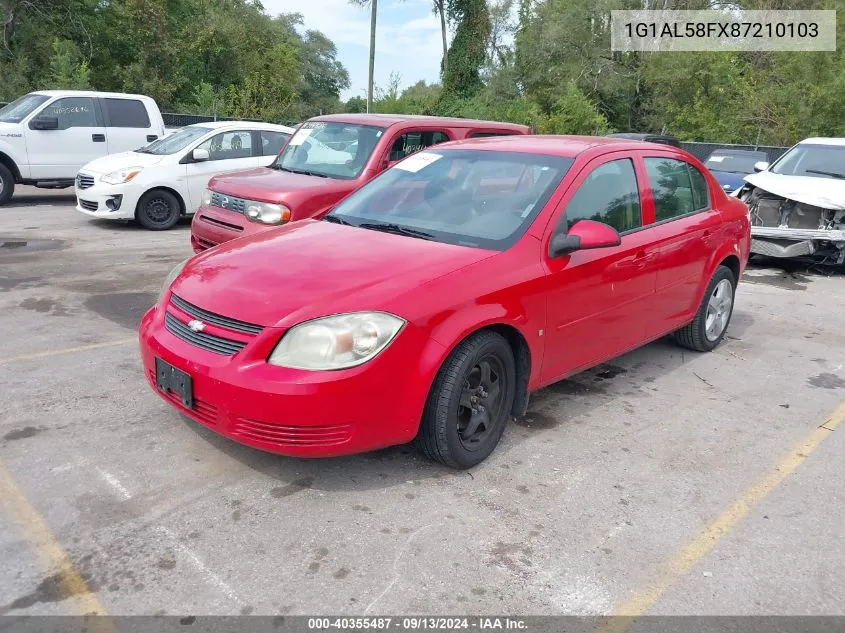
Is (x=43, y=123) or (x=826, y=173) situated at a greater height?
(x=43, y=123)

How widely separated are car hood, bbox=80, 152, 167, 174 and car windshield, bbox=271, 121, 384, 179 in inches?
120

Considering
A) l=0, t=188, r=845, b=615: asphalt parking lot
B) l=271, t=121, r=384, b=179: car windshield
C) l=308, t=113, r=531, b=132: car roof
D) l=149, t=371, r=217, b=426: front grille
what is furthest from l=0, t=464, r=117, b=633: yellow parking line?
l=308, t=113, r=531, b=132: car roof

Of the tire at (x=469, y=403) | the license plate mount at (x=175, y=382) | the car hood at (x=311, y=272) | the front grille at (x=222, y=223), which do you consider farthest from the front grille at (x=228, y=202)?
the tire at (x=469, y=403)

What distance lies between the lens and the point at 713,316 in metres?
5.89

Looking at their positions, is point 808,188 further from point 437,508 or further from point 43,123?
point 43,123

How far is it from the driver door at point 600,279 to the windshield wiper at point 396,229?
26.3 inches

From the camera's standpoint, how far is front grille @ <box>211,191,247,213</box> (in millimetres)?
7258

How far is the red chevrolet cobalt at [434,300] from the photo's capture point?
10.6 feet

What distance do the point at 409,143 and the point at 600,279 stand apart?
165 inches

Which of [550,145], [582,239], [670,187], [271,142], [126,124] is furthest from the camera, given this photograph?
[126,124]

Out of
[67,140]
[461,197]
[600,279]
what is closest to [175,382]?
[461,197]

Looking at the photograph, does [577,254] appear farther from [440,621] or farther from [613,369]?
[440,621]

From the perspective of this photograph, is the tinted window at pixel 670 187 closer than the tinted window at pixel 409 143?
Yes

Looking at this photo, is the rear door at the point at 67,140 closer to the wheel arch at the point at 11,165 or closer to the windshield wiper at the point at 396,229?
the wheel arch at the point at 11,165
